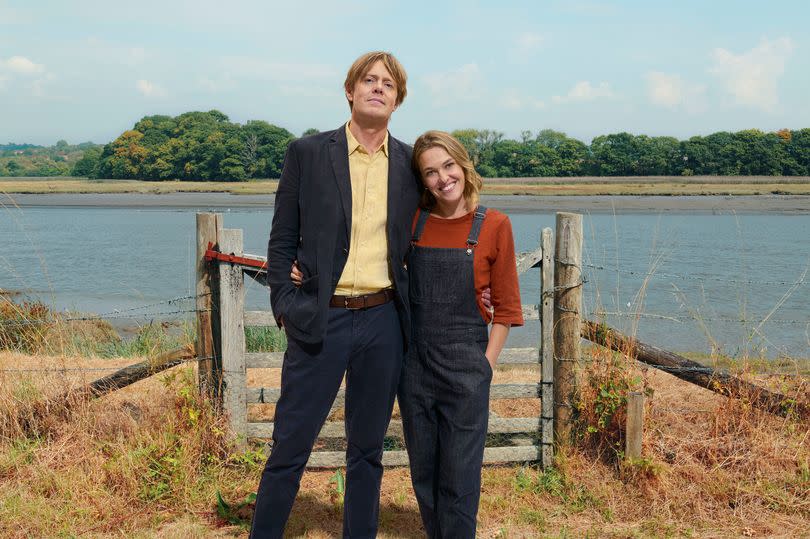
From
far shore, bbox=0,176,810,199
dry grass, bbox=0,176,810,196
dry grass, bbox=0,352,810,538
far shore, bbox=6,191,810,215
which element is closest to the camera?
dry grass, bbox=0,352,810,538

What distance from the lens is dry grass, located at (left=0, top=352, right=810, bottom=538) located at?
14.0 ft

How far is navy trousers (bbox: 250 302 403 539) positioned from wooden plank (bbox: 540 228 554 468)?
1.70m

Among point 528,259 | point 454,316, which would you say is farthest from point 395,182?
point 528,259

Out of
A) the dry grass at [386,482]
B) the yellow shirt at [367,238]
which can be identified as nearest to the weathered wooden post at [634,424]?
the dry grass at [386,482]

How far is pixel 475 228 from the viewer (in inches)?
131

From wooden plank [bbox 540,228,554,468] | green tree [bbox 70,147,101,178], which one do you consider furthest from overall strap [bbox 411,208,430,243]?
green tree [bbox 70,147,101,178]

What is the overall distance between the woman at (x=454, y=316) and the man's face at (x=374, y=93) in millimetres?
238

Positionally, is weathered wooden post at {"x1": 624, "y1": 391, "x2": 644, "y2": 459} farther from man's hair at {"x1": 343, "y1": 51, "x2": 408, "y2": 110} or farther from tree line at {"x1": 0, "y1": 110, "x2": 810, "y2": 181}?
tree line at {"x1": 0, "y1": 110, "x2": 810, "y2": 181}

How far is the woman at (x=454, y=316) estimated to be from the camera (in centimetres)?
333

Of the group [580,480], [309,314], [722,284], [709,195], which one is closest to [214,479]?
[309,314]

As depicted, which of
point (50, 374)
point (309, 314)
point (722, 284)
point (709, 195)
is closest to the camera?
point (309, 314)

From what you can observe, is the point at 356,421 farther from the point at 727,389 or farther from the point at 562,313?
the point at 727,389

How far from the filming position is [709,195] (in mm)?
59000

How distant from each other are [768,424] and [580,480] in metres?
1.33
